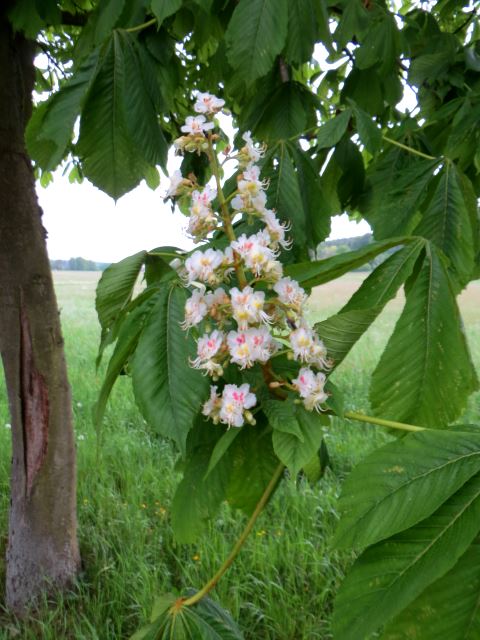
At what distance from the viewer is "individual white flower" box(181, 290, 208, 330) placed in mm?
579

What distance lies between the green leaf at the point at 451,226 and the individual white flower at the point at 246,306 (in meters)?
0.41

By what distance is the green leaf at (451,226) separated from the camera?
88 cm

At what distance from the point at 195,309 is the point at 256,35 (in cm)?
52

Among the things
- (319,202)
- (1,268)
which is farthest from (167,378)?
(1,268)

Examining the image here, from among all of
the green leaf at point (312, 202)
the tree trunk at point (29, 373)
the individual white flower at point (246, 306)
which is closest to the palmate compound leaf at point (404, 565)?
the individual white flower at point (246, 306)

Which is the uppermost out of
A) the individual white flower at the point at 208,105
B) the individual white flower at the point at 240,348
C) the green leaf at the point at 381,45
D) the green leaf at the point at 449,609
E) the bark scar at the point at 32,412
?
the green leaf at the point at 381,45

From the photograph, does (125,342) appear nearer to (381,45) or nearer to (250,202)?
(250,202)

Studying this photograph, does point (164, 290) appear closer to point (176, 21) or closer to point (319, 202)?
point (319, 202)

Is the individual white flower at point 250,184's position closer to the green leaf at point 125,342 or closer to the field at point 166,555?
the green leaf at point 125,342

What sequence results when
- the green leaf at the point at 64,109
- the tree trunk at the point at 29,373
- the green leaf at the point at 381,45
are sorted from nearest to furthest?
the green leaf at the point at 64,109 → the green leaf at the point at 381,45 → the tree trunk at the point at 29,373

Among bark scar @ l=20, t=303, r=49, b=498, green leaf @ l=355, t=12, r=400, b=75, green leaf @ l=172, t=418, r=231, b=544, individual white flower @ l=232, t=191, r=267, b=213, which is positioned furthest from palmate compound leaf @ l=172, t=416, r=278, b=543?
bark scar @ l=20, t=303, r=49, b=498

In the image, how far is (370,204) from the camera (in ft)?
3.92

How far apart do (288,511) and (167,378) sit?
2.28 m

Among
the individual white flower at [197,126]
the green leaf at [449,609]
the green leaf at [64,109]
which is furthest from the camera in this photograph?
the green leaf at [64,109]
